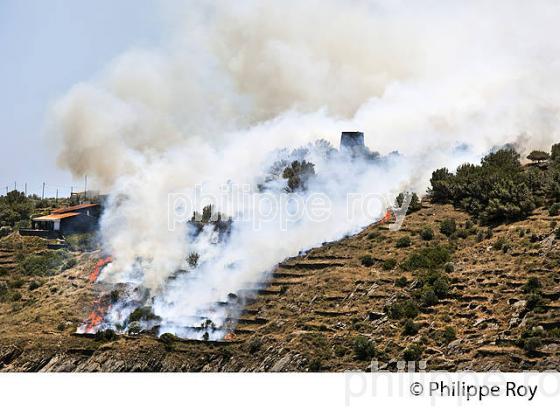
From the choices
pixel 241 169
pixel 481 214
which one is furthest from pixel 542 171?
pixel 241 169

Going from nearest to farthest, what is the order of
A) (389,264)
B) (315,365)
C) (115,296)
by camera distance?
(315,365)
(389,264)
(115,296)

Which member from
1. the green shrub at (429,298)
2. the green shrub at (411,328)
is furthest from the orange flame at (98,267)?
the green shrub at (411,328)

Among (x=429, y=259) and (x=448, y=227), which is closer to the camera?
(x=429, y=259)

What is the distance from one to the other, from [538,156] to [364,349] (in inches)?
1884

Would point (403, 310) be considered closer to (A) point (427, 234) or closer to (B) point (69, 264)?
(A) point (427, 234)

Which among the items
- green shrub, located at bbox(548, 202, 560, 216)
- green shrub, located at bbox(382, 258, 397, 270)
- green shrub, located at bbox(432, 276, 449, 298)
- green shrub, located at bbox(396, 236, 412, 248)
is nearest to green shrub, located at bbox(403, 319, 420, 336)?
green shrub, located at bbox(432, 276, 449, 298)

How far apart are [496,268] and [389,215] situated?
80.4ft

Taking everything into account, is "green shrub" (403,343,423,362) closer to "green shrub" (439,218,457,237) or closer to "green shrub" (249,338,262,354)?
"green shrub" (249,338,262,354)

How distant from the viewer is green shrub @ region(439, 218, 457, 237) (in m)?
121

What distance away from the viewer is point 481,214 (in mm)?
121875

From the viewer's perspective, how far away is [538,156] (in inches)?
5428

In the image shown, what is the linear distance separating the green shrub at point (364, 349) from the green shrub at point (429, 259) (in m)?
14.9

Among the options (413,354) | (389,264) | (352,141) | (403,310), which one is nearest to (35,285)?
(352,141)

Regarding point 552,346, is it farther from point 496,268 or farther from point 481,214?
point 481,214
